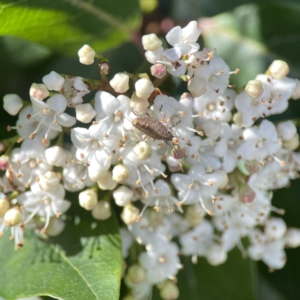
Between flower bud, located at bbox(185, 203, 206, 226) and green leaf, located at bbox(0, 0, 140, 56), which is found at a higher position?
green leaf, located at bbox(0, 0, 140, 56)

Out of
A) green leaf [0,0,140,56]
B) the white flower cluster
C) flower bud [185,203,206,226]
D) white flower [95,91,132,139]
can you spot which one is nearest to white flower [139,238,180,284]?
the white flower cluster

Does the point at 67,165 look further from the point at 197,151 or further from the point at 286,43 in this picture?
the point at 286,43

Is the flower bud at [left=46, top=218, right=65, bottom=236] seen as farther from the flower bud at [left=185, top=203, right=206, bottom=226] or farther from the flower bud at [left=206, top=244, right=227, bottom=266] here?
the flower bud at [left=206, top=244, right=227, bottom=266]

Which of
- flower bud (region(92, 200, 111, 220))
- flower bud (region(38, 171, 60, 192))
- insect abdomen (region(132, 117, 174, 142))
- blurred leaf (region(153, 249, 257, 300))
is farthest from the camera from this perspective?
blurred leaf (region(153, 249, 257, 300))

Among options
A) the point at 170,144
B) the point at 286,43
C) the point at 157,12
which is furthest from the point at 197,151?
the point at 157,12

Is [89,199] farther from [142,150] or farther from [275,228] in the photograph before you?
[275,228]

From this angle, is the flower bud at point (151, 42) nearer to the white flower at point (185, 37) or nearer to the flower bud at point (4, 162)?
the white flower at point (185, 37)

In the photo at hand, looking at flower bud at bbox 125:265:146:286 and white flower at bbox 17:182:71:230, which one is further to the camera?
flower bud at bbox 125:265:146:286
